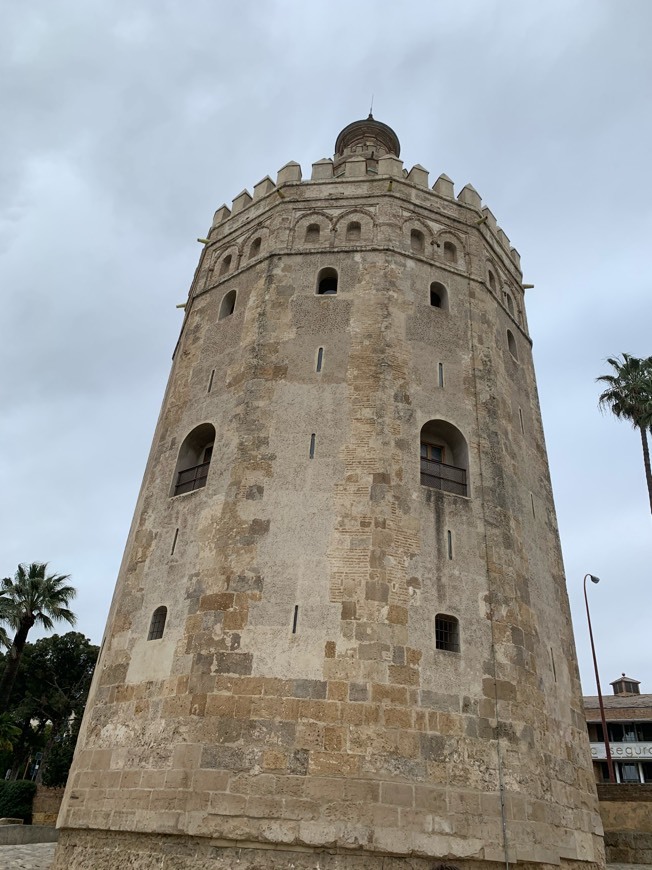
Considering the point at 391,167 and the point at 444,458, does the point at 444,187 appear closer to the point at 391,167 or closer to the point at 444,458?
the point at 391,167

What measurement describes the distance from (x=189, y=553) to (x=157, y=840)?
4.64m

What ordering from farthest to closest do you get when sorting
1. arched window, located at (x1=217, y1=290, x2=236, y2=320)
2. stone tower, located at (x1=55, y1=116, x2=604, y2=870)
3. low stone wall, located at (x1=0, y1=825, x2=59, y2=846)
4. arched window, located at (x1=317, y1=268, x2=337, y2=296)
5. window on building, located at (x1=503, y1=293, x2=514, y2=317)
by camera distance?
1. low stone wall, located at (x1=0, y1=825, x2=59, y2=846)
2. window on building, located at (x1=503, y1=293, x2=514, y2=317)
3. arched window, located at (x1=217, y1=290, x2=236, y2=320)
4. arched window, located at (x1=317, y1=268, x2=337, y2=296)
5. stone tower, located at (x1=55, y1=116, x2=604, y2=870)

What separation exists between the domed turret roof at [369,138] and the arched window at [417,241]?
823 centimetres

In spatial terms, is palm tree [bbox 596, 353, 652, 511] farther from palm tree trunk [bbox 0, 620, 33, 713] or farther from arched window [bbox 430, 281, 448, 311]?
palm tree trunk [bbox 0, 620, 33, 713]

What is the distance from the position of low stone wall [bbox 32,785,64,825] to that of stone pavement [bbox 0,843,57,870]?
5976 millimetres

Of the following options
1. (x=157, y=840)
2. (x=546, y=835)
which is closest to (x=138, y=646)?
(x=157, y=840)

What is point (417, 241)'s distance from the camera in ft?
57.6

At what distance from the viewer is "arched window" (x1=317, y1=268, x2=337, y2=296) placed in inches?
655

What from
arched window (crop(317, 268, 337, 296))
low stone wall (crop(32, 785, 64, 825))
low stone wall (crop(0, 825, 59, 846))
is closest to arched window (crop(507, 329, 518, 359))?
arched window (crop(317, 268, 337, 296))

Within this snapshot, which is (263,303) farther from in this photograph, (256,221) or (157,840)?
(157,840)

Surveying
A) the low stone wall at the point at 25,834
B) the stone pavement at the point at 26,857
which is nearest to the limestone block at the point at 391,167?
the stone pavement at the point at 26,857

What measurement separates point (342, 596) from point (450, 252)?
9665 millimetres

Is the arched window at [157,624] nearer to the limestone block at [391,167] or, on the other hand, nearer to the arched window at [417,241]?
the arched window at [417,241]

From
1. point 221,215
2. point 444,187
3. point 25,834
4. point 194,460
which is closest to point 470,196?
point 444,187
